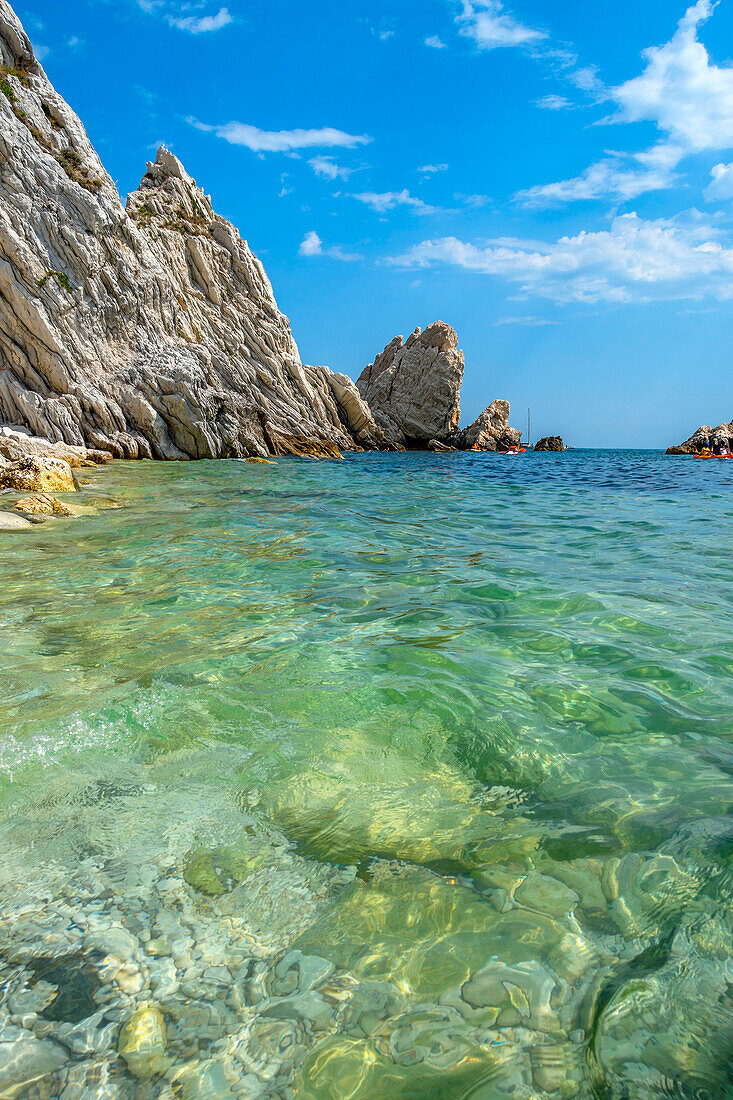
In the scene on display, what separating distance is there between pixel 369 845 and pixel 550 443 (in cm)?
9798

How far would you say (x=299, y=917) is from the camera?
182 centimetres

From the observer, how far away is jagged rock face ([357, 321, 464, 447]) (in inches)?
2805

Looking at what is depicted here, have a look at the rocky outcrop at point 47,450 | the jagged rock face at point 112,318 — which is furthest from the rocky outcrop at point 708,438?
the rocky outcrop at point 47,450

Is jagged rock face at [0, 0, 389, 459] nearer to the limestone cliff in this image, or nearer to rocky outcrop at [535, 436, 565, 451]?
the limestone cliff

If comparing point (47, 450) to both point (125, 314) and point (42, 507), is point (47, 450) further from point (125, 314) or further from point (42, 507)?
point (125, 314)

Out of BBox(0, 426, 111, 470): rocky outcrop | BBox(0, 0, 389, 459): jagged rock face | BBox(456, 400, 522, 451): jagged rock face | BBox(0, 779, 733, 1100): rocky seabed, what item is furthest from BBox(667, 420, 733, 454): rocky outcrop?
BBox(0, 779, 733, 1100): rocky seabed

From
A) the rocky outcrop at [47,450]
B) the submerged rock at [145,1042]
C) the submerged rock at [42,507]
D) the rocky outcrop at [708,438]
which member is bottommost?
the submerged rock at [145,1042]

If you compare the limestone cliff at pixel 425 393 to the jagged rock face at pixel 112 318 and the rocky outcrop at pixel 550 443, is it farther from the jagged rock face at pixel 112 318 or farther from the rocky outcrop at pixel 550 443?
the jagged rock face at pixel 112 318

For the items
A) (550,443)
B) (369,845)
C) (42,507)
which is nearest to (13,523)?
(42,507)

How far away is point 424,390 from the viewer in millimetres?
71750

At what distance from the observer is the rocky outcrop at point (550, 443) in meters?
92.4

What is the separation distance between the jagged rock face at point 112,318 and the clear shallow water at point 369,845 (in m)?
26.6

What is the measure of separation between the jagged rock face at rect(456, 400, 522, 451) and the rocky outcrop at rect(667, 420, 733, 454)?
2286 cm

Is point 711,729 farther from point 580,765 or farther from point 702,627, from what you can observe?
point 702,627
